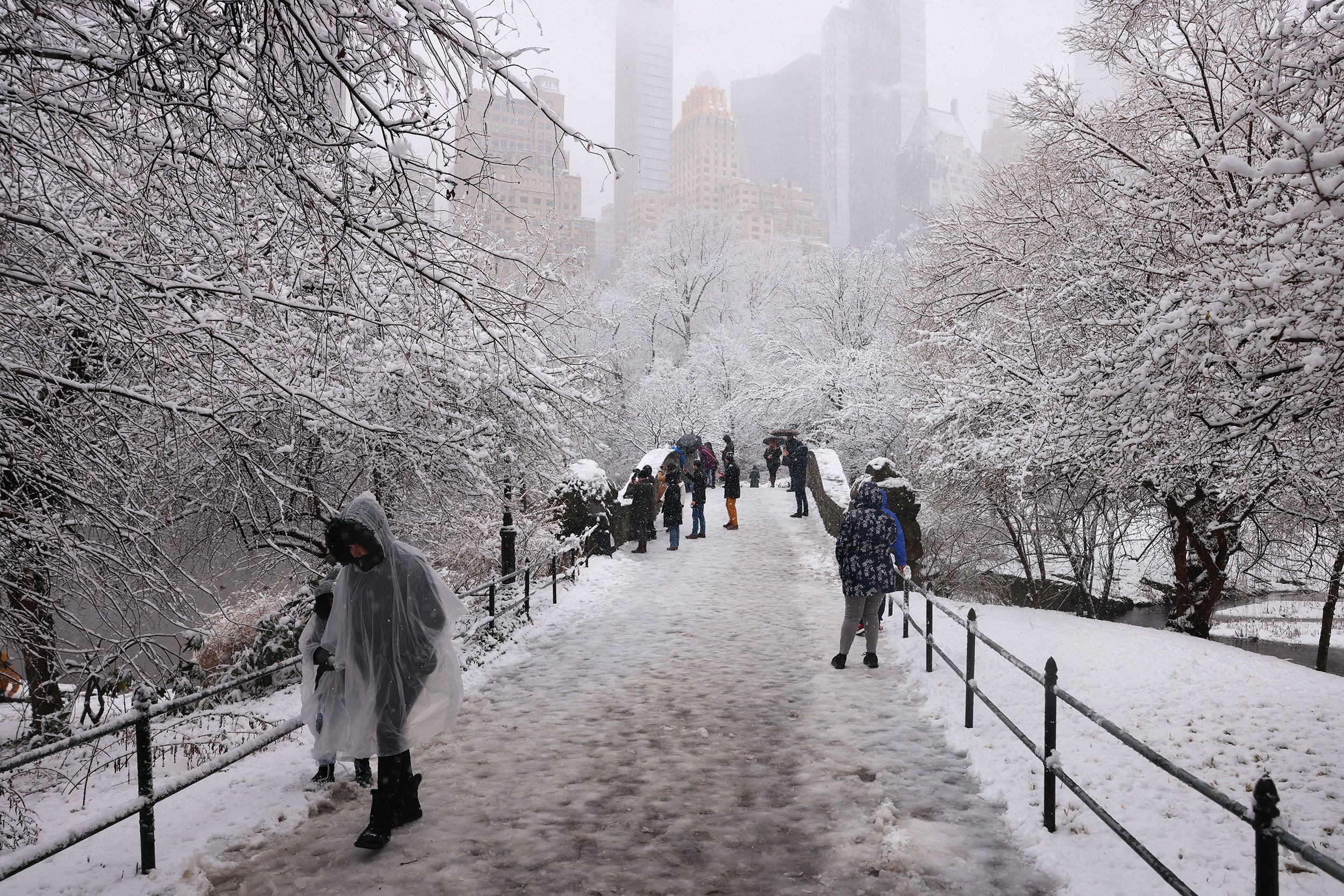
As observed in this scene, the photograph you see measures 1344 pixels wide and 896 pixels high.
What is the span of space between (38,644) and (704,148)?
558 feet

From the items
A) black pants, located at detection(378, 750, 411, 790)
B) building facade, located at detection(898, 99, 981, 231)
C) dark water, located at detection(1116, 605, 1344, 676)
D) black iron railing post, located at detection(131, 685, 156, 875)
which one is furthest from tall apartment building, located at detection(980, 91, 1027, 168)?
building facade, located at detection(898, 99, 981, 231)

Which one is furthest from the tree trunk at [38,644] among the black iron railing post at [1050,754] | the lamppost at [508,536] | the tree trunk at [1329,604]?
the tree trunk at [1329,604]

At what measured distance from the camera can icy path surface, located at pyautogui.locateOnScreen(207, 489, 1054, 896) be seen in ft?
13.6

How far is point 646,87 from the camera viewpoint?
169m

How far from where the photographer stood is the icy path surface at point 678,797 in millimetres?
4145

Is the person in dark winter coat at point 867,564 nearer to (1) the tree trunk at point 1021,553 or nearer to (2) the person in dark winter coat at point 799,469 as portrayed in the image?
(1) the tree trunk at point 1021,553

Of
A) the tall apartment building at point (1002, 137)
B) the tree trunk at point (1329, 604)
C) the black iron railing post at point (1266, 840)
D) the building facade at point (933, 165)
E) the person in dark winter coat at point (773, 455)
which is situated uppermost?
the building facade at point (933, 165)

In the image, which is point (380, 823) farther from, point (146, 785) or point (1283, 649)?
point (1283, 649)

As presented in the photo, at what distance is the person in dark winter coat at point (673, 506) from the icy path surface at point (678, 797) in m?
7.57

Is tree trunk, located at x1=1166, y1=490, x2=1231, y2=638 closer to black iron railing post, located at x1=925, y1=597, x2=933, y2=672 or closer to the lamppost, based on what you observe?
black iron railing post, located at x1=925, y1=597, x2=933, y2=672

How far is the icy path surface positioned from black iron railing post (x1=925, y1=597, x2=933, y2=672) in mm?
370

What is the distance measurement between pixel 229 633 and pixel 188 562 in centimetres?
116

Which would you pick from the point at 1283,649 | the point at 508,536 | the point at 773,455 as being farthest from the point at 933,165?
the point at 508,536

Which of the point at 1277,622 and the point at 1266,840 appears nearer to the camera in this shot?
the point at 1266,840
